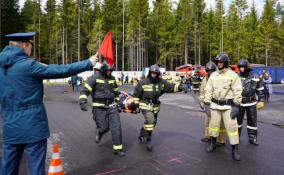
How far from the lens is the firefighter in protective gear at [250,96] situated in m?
7.71

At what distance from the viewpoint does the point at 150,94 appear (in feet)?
23.9

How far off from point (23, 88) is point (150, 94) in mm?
3895

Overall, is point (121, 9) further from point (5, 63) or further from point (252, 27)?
point (5, 63)

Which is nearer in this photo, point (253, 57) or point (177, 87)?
point (177, 87)

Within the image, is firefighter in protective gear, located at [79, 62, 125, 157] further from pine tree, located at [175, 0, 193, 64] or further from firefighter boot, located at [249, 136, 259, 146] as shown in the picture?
pine tree, located at [175, 0, 193, 64]

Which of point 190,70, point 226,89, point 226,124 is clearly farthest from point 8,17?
point 226,124

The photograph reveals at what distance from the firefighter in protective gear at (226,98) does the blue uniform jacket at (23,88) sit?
3.72m

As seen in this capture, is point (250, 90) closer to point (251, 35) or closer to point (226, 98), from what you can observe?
point (226, 98)

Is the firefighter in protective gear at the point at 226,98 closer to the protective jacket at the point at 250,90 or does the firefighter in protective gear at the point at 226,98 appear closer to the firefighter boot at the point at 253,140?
the protective jacket at the point at 250,90

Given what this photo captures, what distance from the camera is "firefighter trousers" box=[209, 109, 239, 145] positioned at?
6.57 metres

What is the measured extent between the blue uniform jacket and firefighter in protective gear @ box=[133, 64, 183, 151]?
12.0 ft

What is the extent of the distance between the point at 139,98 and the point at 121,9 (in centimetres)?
5985

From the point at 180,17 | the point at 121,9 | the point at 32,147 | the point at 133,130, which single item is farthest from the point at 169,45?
the point at 32,147

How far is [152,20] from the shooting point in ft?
234
